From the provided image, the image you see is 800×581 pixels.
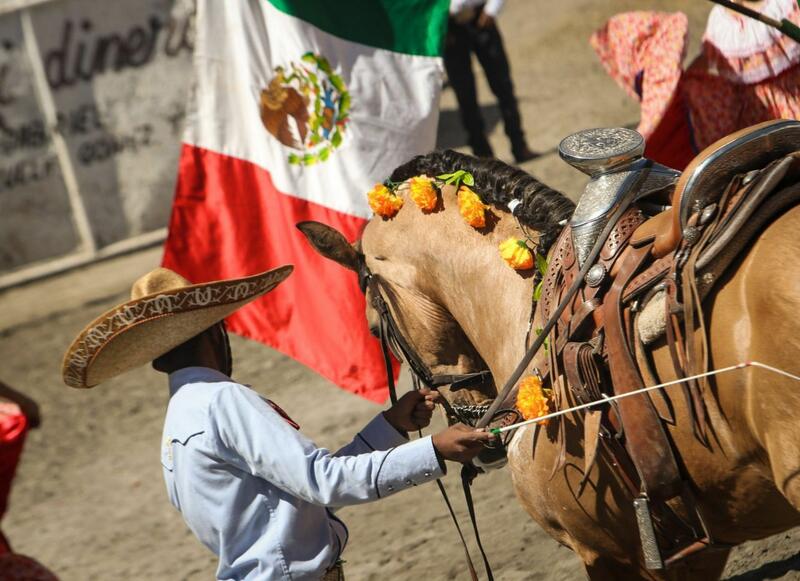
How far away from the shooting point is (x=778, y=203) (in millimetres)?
2322

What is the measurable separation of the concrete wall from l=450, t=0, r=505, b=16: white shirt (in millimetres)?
2542

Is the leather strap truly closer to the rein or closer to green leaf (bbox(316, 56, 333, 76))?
the rein

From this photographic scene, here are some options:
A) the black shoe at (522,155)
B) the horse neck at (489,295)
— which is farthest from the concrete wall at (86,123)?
the horse neck at (489,295)

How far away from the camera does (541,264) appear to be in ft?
9.94

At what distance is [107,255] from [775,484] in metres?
9.09

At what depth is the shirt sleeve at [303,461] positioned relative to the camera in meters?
2.74

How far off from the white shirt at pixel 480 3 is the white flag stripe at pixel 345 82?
15.6 ft

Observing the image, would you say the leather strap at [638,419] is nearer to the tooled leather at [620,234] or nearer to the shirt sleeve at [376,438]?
the tooled leather at [620,234]

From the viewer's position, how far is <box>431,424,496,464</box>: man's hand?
9.05 ft

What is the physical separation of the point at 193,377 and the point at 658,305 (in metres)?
1.29

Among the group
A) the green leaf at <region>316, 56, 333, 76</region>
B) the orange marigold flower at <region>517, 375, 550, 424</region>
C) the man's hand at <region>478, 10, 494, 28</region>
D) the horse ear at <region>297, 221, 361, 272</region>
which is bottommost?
the orange marigold flower at <region>517, 375, 550, 424</region>

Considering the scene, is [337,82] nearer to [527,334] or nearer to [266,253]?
[266,253]

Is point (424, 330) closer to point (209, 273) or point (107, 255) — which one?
point (209, 273)

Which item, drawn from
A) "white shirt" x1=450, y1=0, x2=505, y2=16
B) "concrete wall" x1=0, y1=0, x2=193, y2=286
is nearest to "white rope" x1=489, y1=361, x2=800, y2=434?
"white shirt" x1=450, y1=0, x2=505, y2=16
